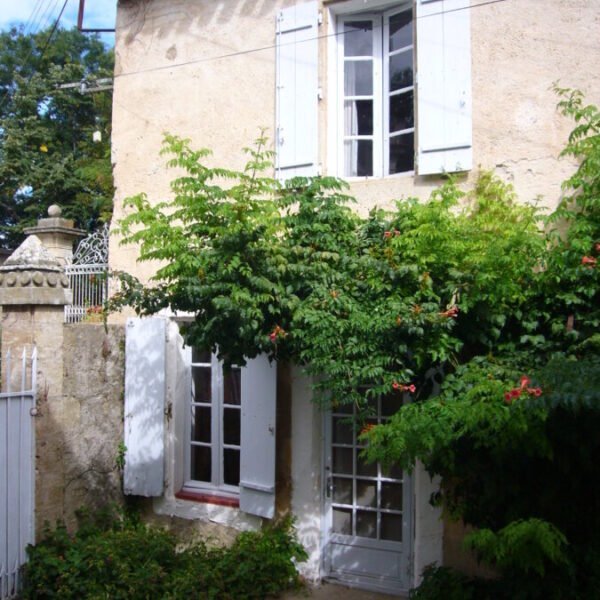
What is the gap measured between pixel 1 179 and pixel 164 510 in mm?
15726

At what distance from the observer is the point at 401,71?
5.78 m

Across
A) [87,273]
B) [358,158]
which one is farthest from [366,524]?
[87,273]

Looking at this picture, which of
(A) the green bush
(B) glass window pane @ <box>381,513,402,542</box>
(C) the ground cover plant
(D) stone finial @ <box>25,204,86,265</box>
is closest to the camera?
(C) the ground cover plant

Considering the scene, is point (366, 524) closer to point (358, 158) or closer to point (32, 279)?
point (358, 158)

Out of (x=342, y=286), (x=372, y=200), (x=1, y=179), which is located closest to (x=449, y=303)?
(x=342, y=286)

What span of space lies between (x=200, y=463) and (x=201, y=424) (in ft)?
1.23

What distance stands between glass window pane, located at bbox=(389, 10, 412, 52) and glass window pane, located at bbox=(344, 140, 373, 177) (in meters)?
0.87

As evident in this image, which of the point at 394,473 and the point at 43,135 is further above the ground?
the point at 43,135

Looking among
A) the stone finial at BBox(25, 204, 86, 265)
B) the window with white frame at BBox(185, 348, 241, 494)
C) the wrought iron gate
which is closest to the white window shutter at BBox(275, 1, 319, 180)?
the window with white frame at BBox(185, 348, 241, 494)

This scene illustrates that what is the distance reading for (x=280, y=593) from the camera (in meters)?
5.42

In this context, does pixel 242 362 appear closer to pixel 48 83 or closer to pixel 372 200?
pixel 372 200

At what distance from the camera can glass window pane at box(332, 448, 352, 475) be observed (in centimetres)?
572

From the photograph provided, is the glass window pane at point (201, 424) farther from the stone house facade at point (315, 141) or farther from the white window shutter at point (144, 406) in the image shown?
the white window shutter at point (144, 406)

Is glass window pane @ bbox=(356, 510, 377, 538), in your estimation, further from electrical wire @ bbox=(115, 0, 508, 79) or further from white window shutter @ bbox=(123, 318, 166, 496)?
electrical wire @ bbox=(115, 0, 508, 79)
